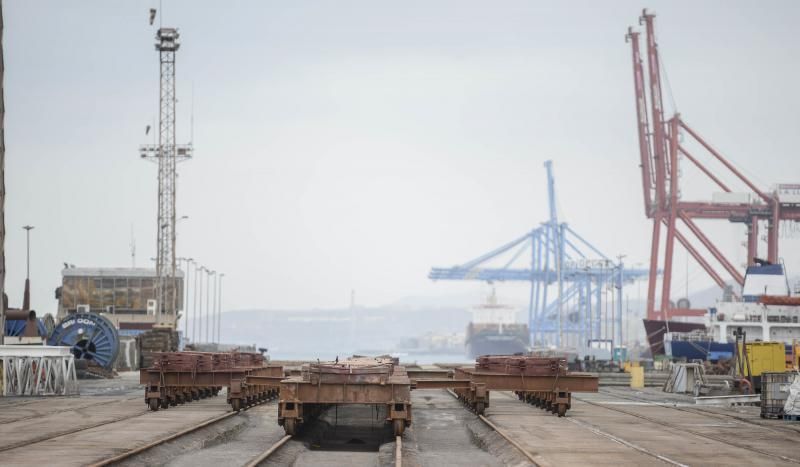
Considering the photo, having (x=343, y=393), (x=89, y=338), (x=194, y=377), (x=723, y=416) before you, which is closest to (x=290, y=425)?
(x=343, y=393)

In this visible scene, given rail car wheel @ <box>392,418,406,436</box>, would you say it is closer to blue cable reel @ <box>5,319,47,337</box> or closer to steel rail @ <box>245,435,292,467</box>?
steel rail @ <box>245,435,292,467</box>

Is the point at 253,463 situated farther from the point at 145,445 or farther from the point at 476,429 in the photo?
the point at 476,429

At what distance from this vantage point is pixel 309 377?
71.7 feet

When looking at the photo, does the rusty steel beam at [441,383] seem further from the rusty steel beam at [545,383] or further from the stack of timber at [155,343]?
the stack of timber at [155,343]

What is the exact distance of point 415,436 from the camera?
2380 centimetres

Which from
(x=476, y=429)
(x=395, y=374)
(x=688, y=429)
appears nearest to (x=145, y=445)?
(x=395, y=374)

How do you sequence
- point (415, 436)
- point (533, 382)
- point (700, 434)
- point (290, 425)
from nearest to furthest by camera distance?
point (290, 425) < point (415, 436) < point (700, 434) < point (533, 382)

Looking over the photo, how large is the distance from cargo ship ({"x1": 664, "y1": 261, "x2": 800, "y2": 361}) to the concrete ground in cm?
4855

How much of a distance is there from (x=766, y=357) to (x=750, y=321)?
41.3 metres

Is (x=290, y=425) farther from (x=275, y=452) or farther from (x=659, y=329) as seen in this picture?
(x=659, y=329)

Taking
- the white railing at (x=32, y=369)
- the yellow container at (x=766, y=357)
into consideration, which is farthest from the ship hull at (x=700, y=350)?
the white railing at (x=32, y=369)

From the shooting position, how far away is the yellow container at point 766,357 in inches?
1704

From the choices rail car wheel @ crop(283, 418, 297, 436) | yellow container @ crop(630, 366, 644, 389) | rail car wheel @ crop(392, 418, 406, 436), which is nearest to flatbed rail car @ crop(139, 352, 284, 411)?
rail car wheel @ crop(283, 418, 297, 436)

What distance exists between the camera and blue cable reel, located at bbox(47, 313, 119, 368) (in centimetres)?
5538
